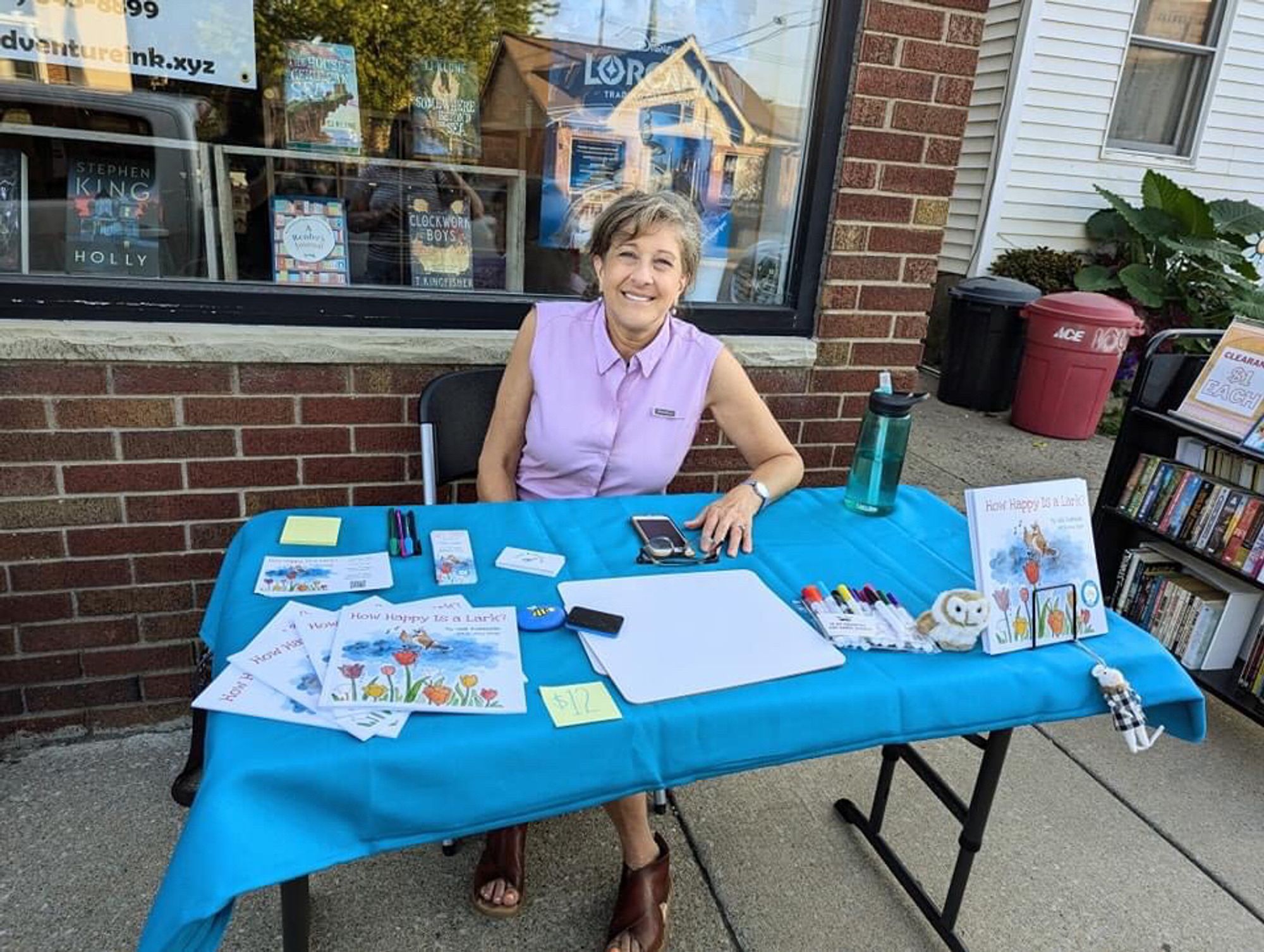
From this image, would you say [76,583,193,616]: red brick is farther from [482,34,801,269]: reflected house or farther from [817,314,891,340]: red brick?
[817,314,891,340]: red brick

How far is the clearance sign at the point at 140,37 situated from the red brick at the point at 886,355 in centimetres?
192

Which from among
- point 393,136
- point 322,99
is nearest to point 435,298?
point 393,136

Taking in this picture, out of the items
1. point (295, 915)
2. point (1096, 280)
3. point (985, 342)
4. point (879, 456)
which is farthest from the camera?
point (1096, 280)

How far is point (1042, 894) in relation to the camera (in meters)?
2.11

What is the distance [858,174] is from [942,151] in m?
0.29

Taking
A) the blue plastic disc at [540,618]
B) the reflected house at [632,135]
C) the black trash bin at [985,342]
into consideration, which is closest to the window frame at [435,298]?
the reflected house at [632,135]

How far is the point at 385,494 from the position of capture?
254cm

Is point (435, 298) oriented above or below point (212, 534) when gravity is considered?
above

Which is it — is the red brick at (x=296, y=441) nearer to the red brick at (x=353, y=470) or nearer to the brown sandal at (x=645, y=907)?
the red brick at (x=353, y=470)

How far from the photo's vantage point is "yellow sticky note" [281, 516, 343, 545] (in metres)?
1.60

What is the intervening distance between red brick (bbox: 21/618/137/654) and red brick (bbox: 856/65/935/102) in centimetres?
255

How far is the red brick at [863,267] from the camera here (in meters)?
2.67

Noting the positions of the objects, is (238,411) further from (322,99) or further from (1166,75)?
(1166,75)

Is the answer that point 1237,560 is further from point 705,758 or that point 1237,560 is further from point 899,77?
point 705,758
